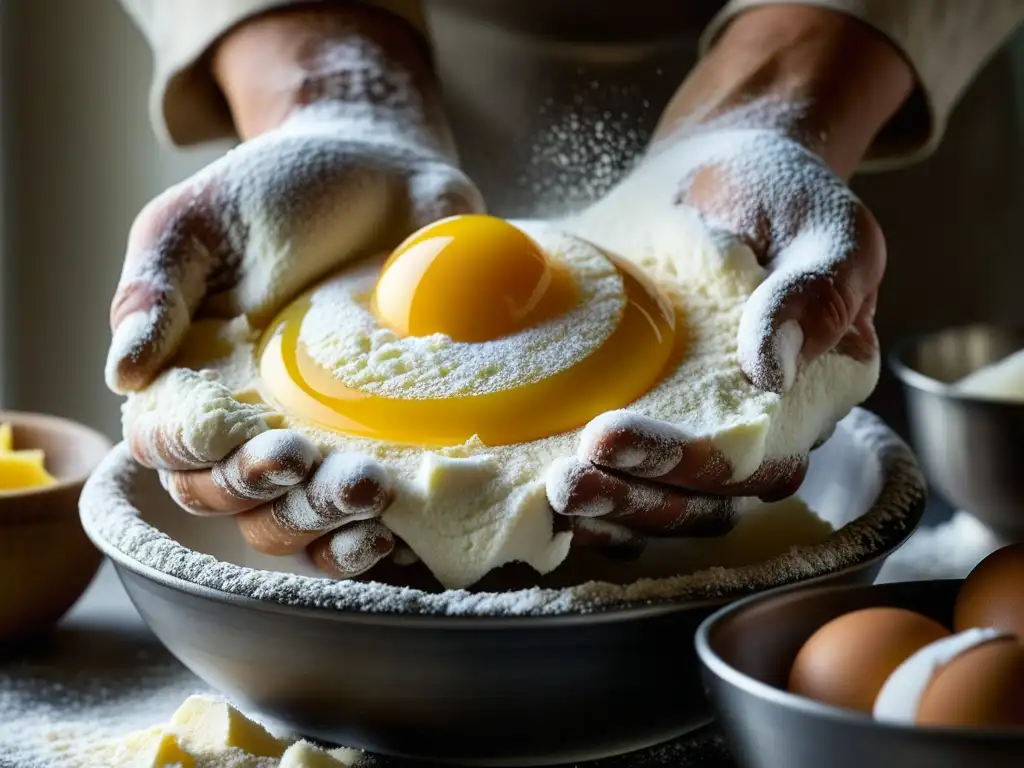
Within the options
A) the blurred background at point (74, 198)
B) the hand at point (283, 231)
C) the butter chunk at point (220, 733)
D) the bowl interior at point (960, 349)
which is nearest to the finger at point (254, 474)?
the hand at point (283, 231)

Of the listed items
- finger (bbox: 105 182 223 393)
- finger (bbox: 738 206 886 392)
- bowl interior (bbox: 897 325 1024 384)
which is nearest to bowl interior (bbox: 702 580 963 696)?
finger (bbox: 738 206 886 392)

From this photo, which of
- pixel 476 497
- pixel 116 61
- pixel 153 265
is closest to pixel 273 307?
pixel 153 265

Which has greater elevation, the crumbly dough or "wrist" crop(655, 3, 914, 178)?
"wrist" crop(655, 3, 914, 178)

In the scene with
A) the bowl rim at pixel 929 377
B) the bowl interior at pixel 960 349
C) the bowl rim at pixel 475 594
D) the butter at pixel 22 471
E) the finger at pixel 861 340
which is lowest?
the bowl interior at pixel 960 349

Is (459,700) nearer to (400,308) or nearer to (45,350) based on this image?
(400,308)

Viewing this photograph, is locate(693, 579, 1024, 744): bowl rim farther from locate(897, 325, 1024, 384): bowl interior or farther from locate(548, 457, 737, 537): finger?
locate(897, 325, 1024, 384): bowl interior

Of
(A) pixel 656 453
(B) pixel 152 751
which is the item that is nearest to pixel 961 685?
(A) pixel 656 453

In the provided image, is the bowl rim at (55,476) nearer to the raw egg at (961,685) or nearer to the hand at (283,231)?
the hand at (283,231)
